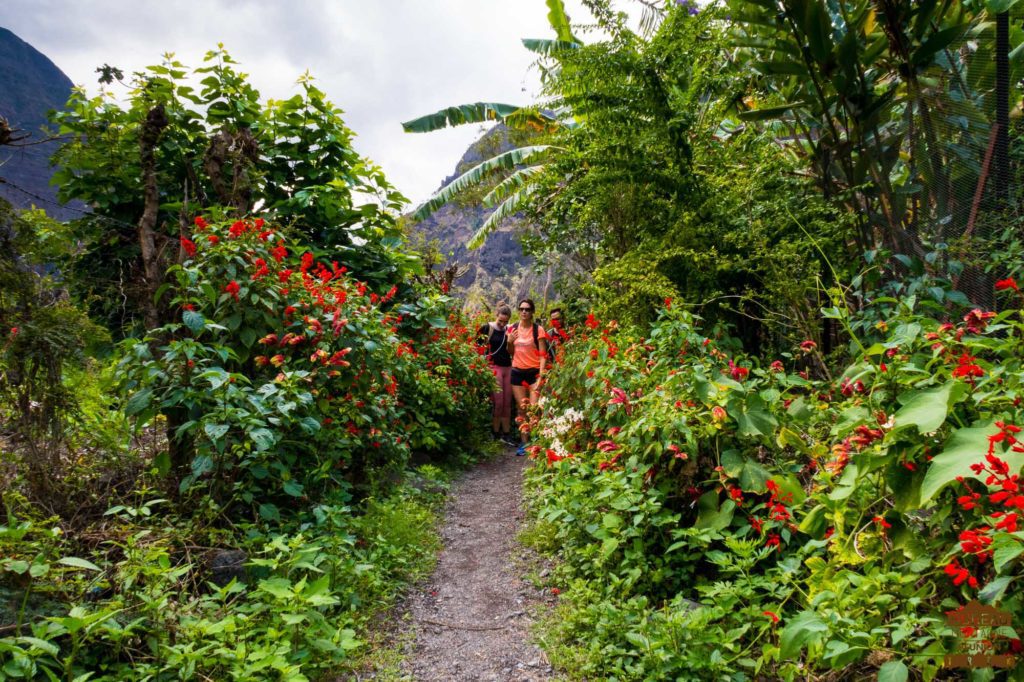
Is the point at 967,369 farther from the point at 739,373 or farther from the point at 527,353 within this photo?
the point at 527,353

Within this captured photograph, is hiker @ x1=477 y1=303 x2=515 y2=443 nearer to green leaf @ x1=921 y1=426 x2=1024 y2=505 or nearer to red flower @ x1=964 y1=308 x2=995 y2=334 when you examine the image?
red flower @ x1=964 y1=308 x2=995 y2=334

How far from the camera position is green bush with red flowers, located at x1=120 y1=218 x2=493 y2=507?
2629 mm

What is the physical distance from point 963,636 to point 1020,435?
58 cm

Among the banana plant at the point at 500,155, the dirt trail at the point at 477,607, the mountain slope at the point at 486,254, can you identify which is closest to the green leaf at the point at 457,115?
the banana plant at the point at 500,155

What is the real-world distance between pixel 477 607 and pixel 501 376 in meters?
4.38

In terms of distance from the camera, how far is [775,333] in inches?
199

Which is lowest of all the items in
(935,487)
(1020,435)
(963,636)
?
(963,636)

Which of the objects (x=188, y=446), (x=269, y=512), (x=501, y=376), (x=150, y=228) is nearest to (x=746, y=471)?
(x=269, y=512)

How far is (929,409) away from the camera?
1.73 meters

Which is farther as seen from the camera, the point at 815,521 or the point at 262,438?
the point at 262,438

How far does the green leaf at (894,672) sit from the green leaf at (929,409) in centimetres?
67

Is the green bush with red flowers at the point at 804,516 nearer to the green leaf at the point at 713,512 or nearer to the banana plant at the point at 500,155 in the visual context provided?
the green leaf at the point at 713,512

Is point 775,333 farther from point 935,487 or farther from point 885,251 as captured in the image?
point 935,487

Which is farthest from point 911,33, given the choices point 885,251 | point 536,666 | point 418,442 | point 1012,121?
point 418,442
